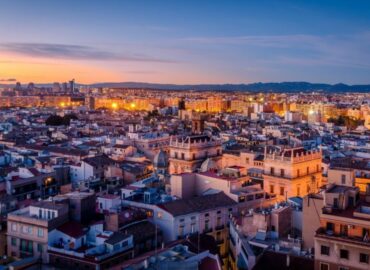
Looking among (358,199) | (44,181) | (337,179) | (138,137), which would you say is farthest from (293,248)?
(138,137)

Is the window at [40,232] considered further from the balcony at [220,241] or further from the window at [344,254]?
the window at [344,254]

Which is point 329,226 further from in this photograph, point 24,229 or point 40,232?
point 24,229

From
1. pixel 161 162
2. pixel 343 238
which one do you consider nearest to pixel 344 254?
pixel 343 238

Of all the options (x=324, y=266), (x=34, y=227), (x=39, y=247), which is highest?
(x=324, y=266)

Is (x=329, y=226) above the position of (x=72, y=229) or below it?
above

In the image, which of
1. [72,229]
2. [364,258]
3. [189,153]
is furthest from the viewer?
[189,153]

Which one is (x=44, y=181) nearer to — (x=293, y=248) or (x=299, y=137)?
(x=293, y=248)

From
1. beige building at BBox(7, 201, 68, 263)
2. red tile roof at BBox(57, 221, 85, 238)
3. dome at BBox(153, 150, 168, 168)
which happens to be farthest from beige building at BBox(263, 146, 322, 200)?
beige building at BBox(7, 201, 68, 263)

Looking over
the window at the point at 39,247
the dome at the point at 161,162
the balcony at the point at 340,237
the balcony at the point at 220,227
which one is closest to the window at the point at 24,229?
the window at the point at 39,247
